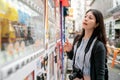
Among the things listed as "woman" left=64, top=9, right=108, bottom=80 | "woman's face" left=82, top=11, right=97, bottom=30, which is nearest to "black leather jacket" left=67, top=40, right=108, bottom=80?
"woman" left=64, top=9, right=108, bottom=80

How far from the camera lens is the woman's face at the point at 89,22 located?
2.65 meters

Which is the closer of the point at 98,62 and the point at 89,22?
the point at 98,62

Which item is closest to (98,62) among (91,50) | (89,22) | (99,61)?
(99,61)

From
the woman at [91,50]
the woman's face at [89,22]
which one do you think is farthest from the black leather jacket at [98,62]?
the woman's face at [89,22]

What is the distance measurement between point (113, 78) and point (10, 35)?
25.4 feet

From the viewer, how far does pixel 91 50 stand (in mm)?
2490

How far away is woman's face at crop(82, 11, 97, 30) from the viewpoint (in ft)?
8.68

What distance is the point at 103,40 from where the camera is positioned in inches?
104

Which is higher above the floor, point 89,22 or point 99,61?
point 89,22

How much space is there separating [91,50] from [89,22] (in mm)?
299

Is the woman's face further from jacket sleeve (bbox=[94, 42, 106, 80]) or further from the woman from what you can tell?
jacket sleeve (bbox=[94, 42, 106, 80])

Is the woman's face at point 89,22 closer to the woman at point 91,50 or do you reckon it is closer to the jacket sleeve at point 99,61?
the woman at point 91,50

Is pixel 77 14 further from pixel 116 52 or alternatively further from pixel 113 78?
pixel 113 78

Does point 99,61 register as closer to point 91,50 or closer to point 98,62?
point 98,62
